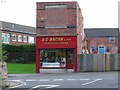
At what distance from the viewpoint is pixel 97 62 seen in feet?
138

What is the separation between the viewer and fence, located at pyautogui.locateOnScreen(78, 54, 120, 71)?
41688mm

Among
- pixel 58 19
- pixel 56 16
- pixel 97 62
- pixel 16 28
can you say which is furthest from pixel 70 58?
pixel 16 28

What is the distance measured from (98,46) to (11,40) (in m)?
23.6

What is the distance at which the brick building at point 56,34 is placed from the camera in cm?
4144

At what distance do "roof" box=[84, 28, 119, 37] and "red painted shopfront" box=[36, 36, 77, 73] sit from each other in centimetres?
4893

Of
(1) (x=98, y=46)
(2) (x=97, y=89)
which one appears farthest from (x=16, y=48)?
(2) (x=97, y=89)

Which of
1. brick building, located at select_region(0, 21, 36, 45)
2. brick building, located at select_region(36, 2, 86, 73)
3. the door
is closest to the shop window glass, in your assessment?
brick building, located at select_region(36, 2, 86, 73)

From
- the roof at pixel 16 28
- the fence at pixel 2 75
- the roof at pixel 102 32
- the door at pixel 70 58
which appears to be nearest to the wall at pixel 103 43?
the roof at pixel 102 32

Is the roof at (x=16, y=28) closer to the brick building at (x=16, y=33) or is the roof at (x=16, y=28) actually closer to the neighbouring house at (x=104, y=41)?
the brick building at (x=16, y=33)

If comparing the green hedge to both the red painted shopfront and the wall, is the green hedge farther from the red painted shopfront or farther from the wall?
the wall

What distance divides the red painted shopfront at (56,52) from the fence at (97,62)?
802 mm

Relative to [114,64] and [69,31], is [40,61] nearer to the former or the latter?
[69,31]

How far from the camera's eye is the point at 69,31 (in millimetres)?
41719

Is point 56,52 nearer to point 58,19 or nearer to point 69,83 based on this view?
point 58,19
